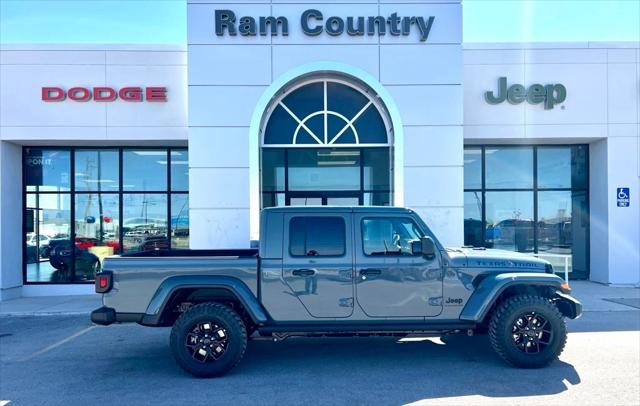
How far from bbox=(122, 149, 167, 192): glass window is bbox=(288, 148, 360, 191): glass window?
12.4ft

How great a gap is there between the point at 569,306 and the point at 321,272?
3.14 m

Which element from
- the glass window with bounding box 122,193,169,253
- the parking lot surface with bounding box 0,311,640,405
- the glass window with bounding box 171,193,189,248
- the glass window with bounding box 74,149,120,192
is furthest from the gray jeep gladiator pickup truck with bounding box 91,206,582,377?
the glass window with bounding box 74,149,120,192

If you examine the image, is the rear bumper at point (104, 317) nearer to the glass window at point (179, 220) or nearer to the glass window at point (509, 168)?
the glass window at point (179, 220)

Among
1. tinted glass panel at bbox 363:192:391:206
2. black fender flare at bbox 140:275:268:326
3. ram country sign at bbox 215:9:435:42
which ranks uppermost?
ram country sign at bbox 215:9:435:42

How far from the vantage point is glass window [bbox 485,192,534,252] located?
13141mm

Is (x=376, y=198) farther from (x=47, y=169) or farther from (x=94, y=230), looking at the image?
(x=47, y=169)

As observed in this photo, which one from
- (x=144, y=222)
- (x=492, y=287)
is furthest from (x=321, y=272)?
(x=144, y=222)

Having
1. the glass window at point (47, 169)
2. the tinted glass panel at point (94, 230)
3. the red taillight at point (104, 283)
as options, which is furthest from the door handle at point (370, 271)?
the glass window at point (47, 169)

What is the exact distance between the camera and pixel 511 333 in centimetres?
548

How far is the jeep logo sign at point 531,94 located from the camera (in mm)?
11586

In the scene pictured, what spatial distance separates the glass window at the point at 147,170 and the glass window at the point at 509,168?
29.6 feet

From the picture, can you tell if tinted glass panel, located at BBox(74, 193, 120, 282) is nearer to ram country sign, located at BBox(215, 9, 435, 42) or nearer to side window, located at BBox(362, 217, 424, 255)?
ram country sign, located at BBox(215, 9, 435, 42)

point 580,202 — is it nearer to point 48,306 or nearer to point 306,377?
point 306,377

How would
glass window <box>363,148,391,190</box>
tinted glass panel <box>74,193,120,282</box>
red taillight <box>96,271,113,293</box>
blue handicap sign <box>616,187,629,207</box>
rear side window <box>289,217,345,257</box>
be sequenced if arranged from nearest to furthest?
1. red taillight <box>96,271,113,293</box>
2. rear side window <box>289,217,345,257</box>
3. glass window <box>363,148,391,190</box>
4. blue handicap sign <box>616,187,629,207</box>
5. tinted glass panel <box>74,193,120,282</box>
